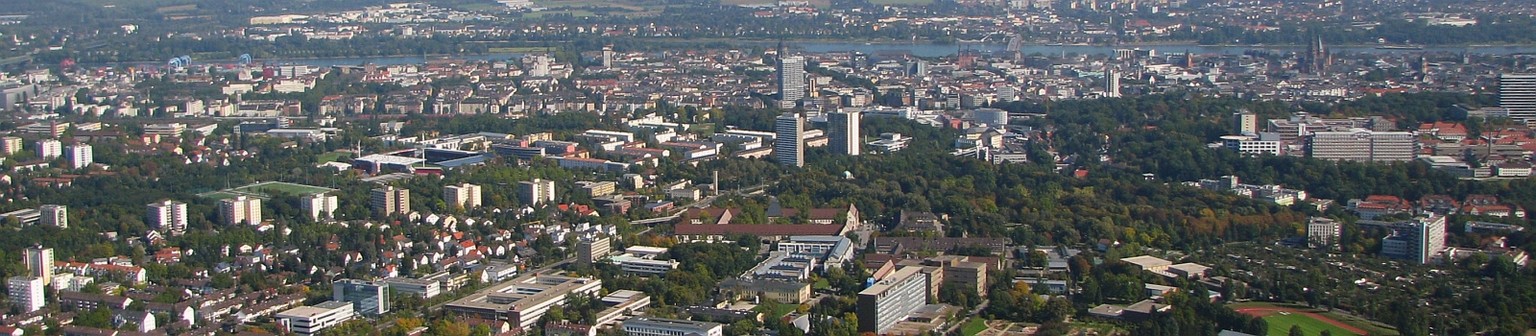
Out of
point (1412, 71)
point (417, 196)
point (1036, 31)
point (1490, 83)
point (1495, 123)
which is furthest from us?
point (1036, 31)

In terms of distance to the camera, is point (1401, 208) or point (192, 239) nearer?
point (192, 239)

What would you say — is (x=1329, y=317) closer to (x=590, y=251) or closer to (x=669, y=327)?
(x=669, y=327)

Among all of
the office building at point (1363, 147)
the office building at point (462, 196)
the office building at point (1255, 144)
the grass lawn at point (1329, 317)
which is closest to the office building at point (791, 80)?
the office building at point (1255, 144)

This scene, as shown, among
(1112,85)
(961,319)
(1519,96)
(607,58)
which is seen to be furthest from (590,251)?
(607,58)

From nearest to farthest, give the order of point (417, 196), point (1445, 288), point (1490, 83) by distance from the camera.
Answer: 1. point (1445, 288)
2. point (417, 196)
3. point (1490, 83)

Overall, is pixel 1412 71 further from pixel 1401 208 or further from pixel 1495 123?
pixel 1401 208

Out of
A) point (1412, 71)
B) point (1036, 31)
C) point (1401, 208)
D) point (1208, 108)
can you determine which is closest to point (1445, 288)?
point (1401, 208)

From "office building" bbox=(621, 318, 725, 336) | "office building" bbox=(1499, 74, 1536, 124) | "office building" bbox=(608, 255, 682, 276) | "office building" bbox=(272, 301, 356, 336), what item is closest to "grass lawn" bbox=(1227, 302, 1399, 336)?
"office building" bbox=(621, 318, 725, 336)
